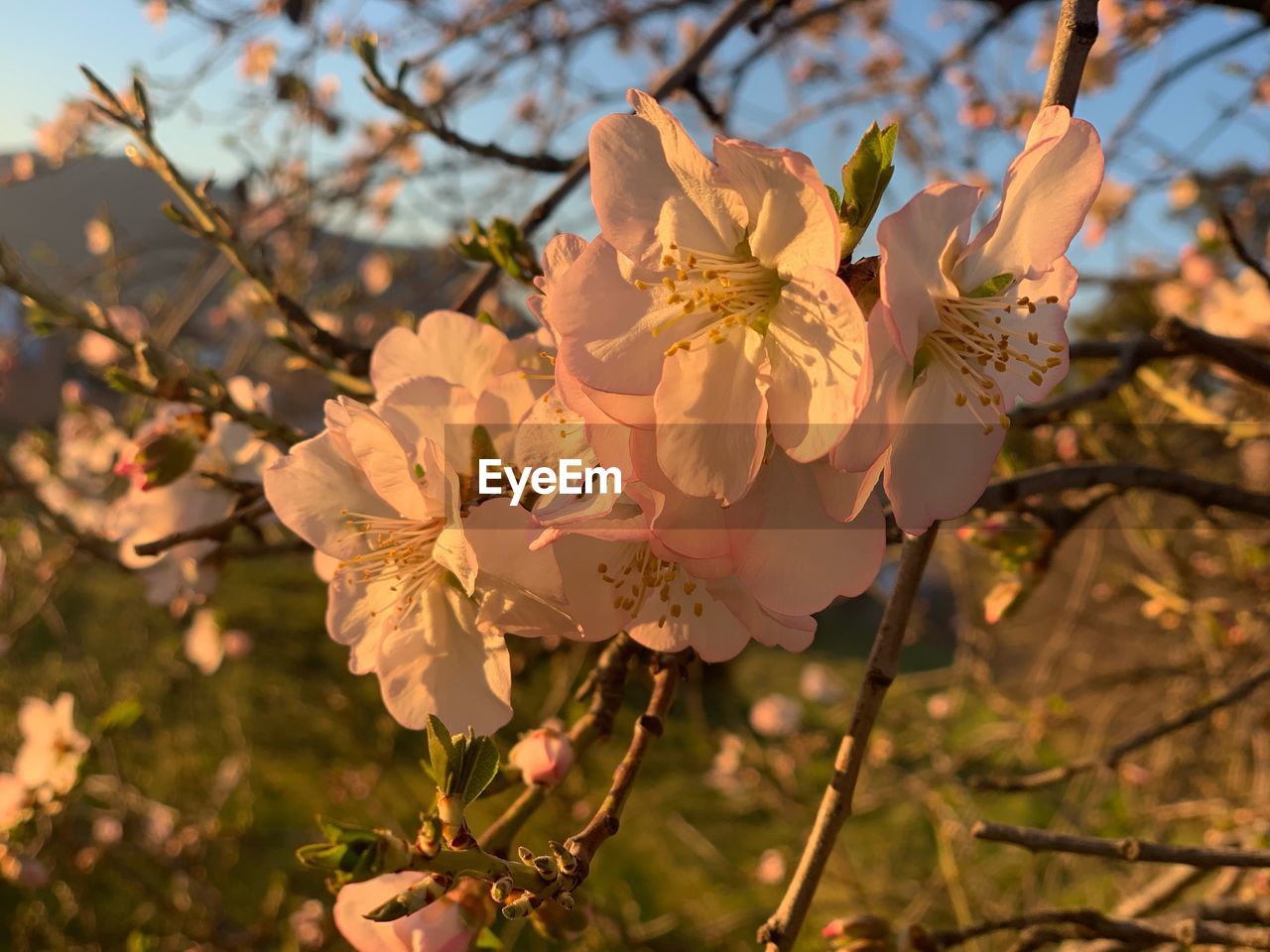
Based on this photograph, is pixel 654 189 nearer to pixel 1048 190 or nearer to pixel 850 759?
pixel 1048 190

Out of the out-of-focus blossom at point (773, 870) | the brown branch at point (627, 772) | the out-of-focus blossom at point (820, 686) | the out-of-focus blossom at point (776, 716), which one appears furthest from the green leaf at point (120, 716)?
the out-of-focus blossom at point (820, 686)

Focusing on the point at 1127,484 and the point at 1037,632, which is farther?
the point at 1037,632

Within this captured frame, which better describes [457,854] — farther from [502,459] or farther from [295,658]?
[295,658]

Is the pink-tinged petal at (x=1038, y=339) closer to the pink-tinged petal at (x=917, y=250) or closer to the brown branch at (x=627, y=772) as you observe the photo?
the pink-tinged petal at (x=917, y=250)

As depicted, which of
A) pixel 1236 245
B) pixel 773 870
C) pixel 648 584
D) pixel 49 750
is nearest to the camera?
pixel 648 584

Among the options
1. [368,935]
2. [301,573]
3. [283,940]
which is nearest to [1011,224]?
[368,935]

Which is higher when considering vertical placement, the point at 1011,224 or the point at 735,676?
the point at 1011,224

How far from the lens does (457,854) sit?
1.45 ft

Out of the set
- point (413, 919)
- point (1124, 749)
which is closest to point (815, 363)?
point (413, 919)

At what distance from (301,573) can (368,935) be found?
16.5 ft

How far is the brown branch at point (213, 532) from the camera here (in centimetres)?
63

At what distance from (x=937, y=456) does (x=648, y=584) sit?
18cm

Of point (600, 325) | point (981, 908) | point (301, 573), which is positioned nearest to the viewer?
point (600, 325)

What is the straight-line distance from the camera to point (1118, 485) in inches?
29.1
